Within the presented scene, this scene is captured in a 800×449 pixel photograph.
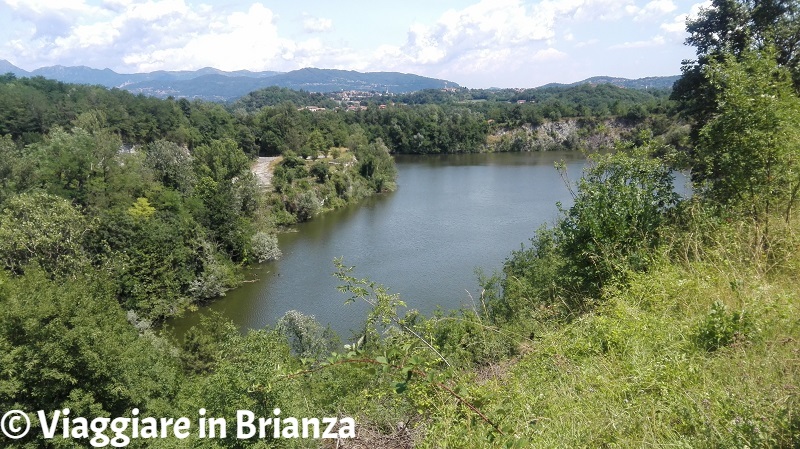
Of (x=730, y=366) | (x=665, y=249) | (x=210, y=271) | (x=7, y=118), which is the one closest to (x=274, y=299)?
(x=210, y=271)

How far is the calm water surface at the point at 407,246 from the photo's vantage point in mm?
18312

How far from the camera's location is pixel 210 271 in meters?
20.3

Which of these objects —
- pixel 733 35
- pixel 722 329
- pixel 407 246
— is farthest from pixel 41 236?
pixel 733 35

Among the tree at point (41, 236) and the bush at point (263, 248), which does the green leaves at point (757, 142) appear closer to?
the tree at point (41, 236)

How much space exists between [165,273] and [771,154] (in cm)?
1896

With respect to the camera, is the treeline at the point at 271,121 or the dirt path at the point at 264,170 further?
the treeline at the point at 271,121

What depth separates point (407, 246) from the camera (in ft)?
83.9

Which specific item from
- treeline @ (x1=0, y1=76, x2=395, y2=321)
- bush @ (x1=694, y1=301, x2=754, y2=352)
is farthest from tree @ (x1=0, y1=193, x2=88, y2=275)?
bush @ (x1=694, y1=301, x2=754, y2=352)

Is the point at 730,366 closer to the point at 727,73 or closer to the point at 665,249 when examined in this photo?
the point at 665,249

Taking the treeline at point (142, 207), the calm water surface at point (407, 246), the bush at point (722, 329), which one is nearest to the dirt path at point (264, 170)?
the treeline at point (142, 207)

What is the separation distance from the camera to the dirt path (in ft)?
116

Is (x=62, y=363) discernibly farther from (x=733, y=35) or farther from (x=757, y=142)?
(x=733, y=35)

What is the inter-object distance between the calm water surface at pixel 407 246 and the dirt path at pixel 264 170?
17.7 feet

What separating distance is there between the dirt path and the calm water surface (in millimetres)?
5403
